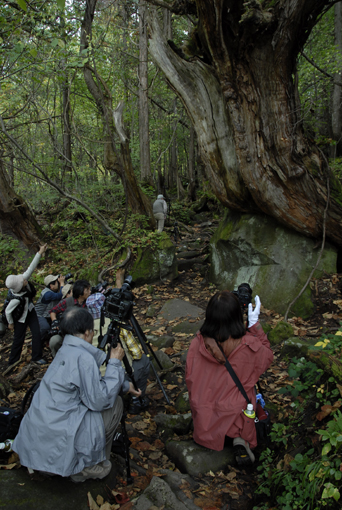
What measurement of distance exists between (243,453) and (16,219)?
32.9ft

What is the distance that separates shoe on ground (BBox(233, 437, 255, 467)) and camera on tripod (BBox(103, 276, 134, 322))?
1566 millimetres

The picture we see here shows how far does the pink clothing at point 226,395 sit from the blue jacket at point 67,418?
925 millimetres

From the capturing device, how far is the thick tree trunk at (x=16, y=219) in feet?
33.1

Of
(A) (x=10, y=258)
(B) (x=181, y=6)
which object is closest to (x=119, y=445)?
(B) (x=181, y=6)

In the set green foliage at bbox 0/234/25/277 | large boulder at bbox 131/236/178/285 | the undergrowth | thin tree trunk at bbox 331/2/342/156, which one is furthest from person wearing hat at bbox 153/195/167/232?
the undergrowth

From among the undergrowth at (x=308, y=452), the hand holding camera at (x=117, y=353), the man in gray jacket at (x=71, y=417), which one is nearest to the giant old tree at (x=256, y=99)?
the undergrowth at (x=308, y=452)

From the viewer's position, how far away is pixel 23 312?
5250 millimetres

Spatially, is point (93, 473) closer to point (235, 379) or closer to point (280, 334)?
point (235, 379)

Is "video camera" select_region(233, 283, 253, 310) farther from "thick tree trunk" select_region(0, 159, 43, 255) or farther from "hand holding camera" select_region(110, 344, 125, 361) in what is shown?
"thick tree trunk" select_region(0, 159, 43, 255)

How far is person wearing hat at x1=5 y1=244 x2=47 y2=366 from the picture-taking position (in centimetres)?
504

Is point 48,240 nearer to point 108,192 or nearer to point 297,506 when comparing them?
point 108,192

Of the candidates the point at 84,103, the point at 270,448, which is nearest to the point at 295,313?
the point at 270,448

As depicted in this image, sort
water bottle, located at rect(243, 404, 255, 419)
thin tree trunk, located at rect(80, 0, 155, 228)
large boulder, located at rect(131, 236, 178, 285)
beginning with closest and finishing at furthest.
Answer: water bottle, located at rect(243, 404, 255, 419) < large boulder, located at rect(131, 236, 178, 285) < thin tree trunk, located at rect(80, 0, 155, 228)

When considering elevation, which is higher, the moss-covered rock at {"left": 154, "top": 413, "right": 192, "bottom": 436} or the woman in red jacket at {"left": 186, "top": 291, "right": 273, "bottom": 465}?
the woman in red jacket at {"left": 186, "top": 291, "right": 273, "bottom": 465}
